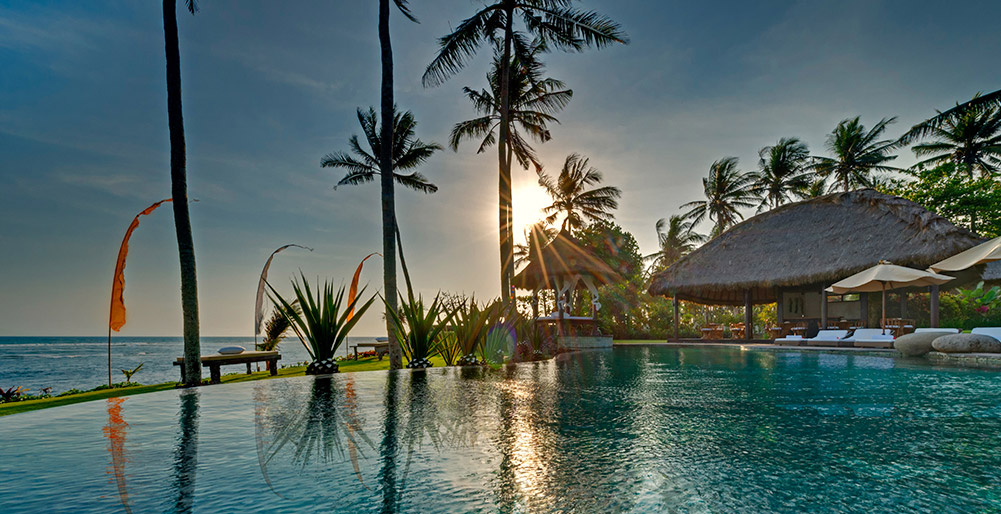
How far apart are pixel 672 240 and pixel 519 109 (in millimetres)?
23723

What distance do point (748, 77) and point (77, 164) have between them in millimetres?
19341

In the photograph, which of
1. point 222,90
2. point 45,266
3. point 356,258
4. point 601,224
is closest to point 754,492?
point 356,258

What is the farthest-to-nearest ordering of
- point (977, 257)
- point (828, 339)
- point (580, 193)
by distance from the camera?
point (580, 193) → point (828, 339) → point (977, 257)

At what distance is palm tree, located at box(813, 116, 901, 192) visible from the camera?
26.9 metres

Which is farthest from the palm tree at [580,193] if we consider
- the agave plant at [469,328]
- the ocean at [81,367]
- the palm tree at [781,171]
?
the agave plant at [469,328]

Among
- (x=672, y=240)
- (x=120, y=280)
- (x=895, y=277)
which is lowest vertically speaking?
(x=895, y=277)

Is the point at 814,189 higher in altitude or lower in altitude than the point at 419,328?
higher

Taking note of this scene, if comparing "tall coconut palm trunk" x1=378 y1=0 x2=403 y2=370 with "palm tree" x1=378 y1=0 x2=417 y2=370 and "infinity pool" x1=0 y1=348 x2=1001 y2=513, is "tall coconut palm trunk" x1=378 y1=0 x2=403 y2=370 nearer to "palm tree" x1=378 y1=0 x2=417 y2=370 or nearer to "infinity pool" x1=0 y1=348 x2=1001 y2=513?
"palm tree" x1=378 y1=0 x2=417 y2=370

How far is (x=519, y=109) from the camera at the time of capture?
16516 millimetres

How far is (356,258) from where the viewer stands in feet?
41.8

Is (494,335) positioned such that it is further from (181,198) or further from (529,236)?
(529,236)

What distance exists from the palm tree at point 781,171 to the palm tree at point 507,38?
65.3 feet

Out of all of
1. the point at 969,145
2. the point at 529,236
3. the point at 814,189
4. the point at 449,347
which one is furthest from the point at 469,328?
the point at 969,145

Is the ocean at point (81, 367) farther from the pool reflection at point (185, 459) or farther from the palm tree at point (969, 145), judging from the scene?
the palm tree at point (969, 145)
